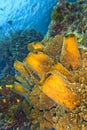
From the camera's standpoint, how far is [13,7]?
32.0 meters

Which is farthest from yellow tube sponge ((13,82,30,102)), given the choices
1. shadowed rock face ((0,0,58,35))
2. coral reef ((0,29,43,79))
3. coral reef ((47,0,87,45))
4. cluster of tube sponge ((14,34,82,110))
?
shadowed rock face ((0,0,58,35))

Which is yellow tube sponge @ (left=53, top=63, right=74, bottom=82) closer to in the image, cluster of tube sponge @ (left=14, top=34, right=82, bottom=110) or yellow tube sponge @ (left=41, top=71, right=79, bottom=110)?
cluster of tube sponge @ (left=14, top=34, right=82, bottom=110)

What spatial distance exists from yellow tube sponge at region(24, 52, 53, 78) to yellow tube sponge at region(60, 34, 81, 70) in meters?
0.21

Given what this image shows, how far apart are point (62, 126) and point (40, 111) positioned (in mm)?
1292

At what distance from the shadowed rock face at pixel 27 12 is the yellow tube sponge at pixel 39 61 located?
27.7m

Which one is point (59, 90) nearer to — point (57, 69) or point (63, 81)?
point (63, 81)

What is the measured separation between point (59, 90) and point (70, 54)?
0.70m

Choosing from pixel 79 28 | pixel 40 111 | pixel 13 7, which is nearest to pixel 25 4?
pixel 13 7

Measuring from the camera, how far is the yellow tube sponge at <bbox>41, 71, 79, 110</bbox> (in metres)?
2.17

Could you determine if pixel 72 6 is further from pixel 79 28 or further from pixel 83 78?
pixel 83 78

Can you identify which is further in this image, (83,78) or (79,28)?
(79,28)

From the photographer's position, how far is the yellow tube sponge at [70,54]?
267cm

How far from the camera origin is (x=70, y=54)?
2.79 meters

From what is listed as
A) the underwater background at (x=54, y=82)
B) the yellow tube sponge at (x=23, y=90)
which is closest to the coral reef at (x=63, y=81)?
the underwater background at (x=54, y=82)
